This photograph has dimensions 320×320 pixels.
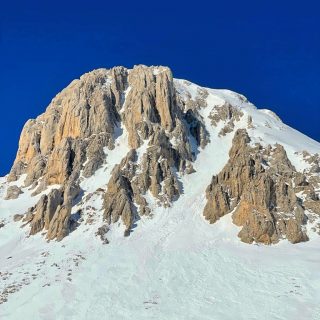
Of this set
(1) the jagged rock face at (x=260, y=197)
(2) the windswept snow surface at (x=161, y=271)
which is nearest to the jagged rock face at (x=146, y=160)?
(1) the jagged rock face at (x=260, y=197)

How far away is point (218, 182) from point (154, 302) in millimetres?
28752

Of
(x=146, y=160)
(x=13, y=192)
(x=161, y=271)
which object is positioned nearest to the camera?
(x=161, y=271)

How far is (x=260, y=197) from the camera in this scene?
72750 millimetres

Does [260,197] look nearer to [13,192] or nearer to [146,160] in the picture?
[146,160]

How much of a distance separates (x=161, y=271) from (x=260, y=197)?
19246 mm

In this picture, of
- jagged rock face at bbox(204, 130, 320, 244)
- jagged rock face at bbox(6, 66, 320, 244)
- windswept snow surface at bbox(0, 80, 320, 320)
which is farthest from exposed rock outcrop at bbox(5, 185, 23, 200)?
jagged rock face at bbox(204, 130, 320, 244)

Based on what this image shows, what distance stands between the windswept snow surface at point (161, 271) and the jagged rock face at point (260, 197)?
5.52ft

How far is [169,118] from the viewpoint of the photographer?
309 feet

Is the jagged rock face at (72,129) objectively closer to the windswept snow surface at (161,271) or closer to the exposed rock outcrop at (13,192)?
the exposed rock outcrop at (13,192)

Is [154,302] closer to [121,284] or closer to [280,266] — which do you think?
[121,284]

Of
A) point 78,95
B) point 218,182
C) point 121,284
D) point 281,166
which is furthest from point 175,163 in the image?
point 121,284

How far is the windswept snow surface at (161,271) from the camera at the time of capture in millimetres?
51125

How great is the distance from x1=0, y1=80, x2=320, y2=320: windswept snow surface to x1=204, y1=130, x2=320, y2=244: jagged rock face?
1.68m

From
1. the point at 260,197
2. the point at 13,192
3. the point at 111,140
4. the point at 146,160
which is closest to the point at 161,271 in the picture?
the point at 260,197
